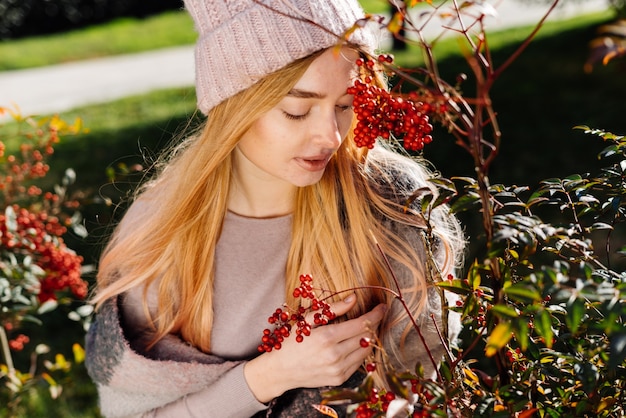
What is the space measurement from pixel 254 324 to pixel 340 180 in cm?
45

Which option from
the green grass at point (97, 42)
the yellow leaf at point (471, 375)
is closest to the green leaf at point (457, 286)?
the yellow leaf at point (471, 375)

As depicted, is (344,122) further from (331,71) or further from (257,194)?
(257,194)

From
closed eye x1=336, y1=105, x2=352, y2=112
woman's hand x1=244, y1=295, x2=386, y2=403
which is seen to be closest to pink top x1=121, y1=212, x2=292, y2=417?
woman's hand x1=244, y1=295, x2=386, y2=403

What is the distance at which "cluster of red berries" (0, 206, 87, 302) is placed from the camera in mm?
2254

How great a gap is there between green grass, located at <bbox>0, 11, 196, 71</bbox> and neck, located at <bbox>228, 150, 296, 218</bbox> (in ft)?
27.8

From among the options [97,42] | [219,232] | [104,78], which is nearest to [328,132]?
[219,232]

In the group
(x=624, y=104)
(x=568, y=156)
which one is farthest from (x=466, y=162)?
(x=624, y=104)

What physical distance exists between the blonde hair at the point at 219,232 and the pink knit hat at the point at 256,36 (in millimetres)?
70

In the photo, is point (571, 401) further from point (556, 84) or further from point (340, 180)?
point (556, 84)

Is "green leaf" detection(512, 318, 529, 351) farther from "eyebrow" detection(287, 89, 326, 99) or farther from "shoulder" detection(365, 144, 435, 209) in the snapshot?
"shoulder" detection(365, 144, 435, 209)

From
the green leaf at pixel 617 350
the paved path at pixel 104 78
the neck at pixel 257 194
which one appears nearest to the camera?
the green leaf at pixel 617 350

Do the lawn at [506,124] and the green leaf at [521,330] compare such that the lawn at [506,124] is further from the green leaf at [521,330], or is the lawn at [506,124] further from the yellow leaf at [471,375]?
the green leaf at [521,330]

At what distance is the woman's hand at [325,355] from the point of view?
1.71 metres

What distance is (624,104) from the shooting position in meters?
5.40
